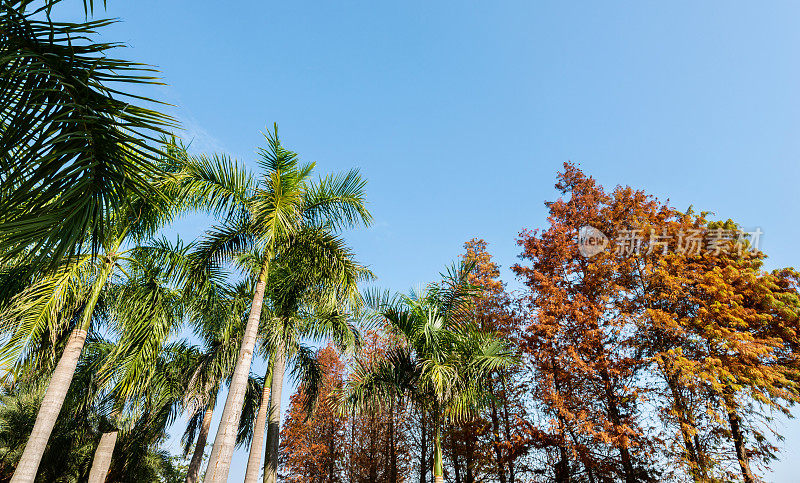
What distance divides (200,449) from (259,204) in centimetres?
1021

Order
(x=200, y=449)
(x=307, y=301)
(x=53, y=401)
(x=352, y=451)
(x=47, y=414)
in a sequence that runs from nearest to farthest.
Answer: (x=47, y=414)
(x=53, y=401)
(x=307, y=301)
(x=200, y=449)
(x=352, y=451)

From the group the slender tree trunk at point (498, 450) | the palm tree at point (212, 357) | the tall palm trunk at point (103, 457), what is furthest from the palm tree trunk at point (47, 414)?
the slender tree trunk at point (498, 450)

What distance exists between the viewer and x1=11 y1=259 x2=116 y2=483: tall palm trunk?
18.6 ft

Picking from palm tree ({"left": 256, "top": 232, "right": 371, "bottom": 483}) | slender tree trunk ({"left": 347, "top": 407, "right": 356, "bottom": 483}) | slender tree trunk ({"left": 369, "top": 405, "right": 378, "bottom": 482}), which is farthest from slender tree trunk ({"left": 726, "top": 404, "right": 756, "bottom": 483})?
slender tree trunk ({"left": 347, "top": 407, "right": 356, "bottom": 483})

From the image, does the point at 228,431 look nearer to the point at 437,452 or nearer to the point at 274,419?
the point at 437,452

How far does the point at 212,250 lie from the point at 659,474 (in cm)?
1319

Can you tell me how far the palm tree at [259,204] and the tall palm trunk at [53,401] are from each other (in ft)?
6.77

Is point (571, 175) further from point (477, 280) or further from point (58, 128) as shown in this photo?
point (58, 128)

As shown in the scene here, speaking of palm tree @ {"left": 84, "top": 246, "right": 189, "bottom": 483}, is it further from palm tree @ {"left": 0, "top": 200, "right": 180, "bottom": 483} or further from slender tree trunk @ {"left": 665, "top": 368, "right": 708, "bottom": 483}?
slender tree trunk @ {"left": 665, "top": 368, "right": 708, "bottom": 483}

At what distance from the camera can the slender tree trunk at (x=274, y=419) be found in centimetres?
1113

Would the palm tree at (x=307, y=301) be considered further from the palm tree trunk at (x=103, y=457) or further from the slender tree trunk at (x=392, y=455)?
the slender tree trunk at (x=392, y=455)

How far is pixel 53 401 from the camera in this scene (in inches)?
240

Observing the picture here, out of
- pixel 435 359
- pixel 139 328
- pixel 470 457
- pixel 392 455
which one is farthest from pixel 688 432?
pixel 139 328

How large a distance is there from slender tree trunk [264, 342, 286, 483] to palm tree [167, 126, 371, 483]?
3.49 meters
